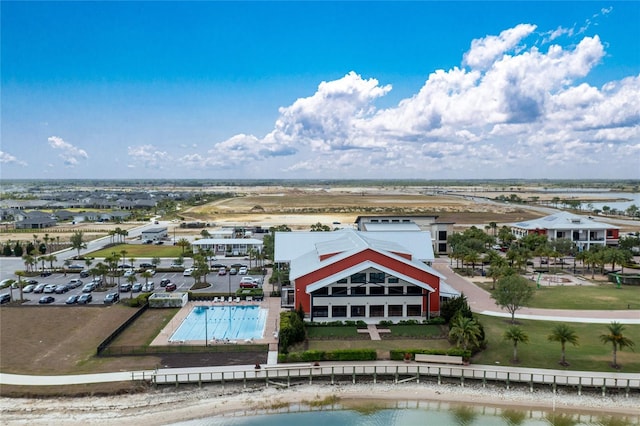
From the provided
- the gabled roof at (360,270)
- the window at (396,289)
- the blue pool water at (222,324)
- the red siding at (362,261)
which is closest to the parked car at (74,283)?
the blue pool water at (222,324)

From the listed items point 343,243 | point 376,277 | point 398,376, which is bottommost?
point 398,376

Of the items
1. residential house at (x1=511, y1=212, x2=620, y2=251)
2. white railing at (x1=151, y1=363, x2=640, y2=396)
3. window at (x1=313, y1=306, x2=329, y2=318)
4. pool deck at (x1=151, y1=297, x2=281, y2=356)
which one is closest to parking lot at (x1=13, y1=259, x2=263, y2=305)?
pool deck at (x1=151, y1=297, x2=281, y2=356)

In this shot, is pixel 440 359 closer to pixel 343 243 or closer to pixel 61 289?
pixel 343 243

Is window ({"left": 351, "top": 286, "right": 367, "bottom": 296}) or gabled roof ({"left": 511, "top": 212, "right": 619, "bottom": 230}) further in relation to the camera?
gabled roof ({"left": 511, "top": 212, "right": 619, "bottom": 230})

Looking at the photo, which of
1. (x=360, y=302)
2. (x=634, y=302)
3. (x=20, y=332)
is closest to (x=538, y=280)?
(x=634, y=302)

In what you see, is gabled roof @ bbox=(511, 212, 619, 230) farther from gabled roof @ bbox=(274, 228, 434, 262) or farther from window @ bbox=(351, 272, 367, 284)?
window @ bbox=(351, 272, 367, 284)

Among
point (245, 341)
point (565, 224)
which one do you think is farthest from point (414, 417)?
point (565, 224)
